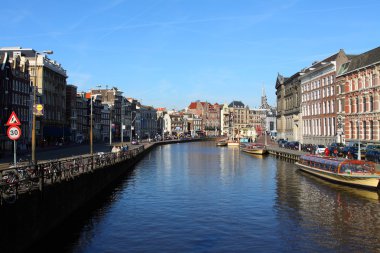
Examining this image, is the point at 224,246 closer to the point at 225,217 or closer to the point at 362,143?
the point at 225,217

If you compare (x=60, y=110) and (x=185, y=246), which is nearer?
(x=185, y=246)

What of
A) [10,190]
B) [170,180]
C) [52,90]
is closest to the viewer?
[10,190]

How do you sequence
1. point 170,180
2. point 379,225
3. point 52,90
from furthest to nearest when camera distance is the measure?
point 52,90 < point 170,180 < point 379,225

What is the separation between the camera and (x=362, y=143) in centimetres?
7438

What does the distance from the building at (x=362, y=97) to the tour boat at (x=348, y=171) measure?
16.9m

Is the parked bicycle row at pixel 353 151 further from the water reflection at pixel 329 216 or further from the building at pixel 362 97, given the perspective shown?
the water reflection at pixel 329 216

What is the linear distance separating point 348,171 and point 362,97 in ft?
108

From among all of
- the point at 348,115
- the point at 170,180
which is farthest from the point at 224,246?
the point at 348,115

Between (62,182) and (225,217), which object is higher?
(62,182)

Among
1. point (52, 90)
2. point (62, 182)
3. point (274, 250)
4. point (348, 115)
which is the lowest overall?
point (274, 250)

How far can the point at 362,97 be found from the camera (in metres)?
76.2

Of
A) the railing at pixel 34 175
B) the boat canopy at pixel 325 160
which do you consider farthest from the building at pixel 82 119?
the railing at pixel 34 175

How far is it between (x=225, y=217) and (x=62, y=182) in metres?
12.6

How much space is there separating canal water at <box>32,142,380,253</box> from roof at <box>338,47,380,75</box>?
30.9m
